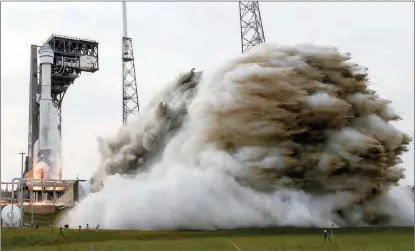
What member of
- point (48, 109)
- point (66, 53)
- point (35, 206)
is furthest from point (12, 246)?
point (66, 53)

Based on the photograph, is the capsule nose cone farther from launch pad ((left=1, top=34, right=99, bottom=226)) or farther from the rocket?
the rocket

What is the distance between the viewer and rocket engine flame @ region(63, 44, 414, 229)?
162 ft

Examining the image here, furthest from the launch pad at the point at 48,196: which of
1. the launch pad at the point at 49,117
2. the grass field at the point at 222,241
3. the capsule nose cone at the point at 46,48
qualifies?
the grass field at the point at 222,241

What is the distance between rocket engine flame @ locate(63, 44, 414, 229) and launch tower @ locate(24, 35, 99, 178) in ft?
183

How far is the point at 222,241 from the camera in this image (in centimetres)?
3522

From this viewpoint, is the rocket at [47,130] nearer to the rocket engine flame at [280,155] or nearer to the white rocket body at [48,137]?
the white rocket body at [48,137]

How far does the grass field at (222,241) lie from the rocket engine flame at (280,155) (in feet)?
20.9

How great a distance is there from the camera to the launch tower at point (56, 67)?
345 feet

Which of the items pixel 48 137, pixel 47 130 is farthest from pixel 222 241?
pixel 48 137

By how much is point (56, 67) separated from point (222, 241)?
80807 millimetres

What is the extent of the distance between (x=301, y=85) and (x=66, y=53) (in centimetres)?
6893

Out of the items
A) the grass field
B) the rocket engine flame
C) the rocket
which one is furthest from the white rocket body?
the grass field

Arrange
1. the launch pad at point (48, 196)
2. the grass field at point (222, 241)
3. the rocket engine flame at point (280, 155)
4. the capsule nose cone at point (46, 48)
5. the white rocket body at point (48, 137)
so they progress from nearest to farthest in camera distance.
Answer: the grass field at point (222, 241), the rocket engine flame at point (280, 155), the launch pad at point (48, 196), the white rocket body at point (48, 137), the capsule nose cone at point (46, 48)

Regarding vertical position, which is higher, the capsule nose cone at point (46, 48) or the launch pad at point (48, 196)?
the capsule nose cone at point (46, 48)
